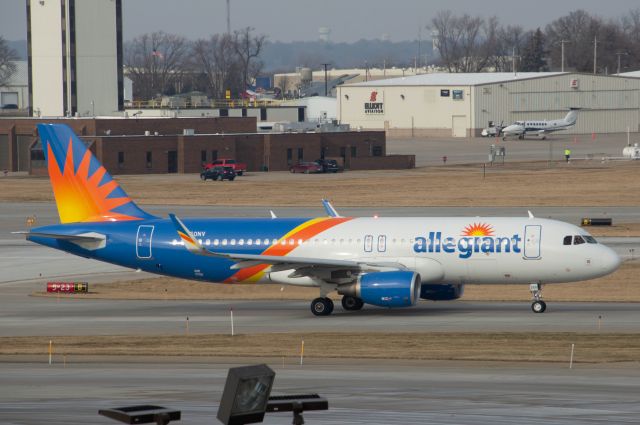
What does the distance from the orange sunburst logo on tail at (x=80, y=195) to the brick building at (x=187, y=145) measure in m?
77.3

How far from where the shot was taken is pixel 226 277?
1812 inches

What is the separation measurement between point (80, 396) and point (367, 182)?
277 ft

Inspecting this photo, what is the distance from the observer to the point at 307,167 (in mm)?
127625

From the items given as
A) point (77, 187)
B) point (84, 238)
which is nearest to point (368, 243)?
point (84, 238)

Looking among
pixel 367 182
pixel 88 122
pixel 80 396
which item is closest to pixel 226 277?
pixel 80 396

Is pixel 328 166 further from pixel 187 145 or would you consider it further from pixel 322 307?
pixel 322 307

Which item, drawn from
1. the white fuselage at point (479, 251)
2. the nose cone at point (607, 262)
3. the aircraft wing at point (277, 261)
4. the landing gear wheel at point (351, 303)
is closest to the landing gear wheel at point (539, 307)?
the white fuselage at point (479, 251)

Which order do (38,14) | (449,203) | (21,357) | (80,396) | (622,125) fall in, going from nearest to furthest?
(80,396)
(21,357)
(449,203)
(38,14)
(622,125)

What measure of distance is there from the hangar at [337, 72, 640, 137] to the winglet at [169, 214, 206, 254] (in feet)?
451

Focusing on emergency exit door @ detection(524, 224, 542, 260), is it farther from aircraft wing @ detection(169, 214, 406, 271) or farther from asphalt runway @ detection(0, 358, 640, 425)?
A: asphalt runway @ detection(0, 358, 640, 425)

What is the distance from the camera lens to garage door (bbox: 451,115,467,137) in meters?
180

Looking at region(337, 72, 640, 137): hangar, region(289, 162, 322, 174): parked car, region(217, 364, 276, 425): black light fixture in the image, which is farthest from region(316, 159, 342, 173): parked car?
region(217, 364, 276, 425): black light fixture

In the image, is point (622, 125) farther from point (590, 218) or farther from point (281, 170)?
point (590, 218)

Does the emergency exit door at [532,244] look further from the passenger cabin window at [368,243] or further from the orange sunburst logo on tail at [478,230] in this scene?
the passenger cabin window at [368,243]
